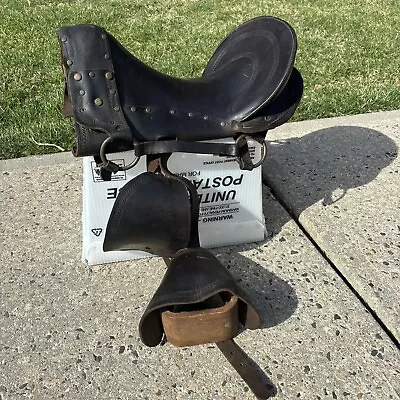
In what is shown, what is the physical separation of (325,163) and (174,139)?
109 centimetres

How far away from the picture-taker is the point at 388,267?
219 cm

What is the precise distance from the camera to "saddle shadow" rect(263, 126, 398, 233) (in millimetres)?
2615

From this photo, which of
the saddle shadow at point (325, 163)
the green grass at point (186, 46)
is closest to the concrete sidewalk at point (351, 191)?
the saddle shadow at point (325, 163)

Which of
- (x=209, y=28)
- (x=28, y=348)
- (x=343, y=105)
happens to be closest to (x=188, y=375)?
(x=28, y=348)

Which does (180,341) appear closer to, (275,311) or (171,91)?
(275,311)

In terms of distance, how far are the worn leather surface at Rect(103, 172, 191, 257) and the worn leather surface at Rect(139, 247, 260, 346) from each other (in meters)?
0.09

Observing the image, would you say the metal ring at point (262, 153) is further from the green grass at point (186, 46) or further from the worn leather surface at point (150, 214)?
the green grass at point (186, 46)

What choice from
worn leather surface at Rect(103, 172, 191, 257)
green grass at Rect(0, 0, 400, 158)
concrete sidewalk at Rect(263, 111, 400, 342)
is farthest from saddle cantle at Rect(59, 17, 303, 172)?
green grass at Rect(0, 0, 400, 158)

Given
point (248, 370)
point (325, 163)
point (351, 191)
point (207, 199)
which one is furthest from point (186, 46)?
point (248, 370)

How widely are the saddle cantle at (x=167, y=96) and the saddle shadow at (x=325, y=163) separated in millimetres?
583

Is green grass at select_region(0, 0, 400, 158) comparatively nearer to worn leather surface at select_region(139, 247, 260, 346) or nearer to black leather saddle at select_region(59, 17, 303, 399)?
black leather saddle at select_region(59, 17, 303, 399)

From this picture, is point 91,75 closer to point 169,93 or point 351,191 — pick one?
point 169,93

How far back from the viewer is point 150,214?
6.11 ft

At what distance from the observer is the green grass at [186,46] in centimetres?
355
